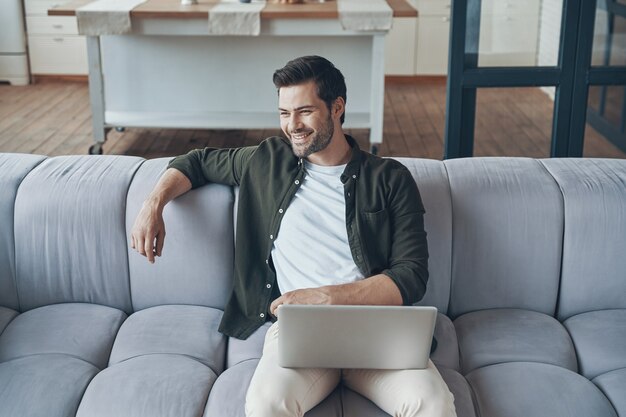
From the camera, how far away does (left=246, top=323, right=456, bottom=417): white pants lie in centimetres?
189

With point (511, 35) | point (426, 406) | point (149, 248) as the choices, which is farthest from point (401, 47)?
point (426, 406)

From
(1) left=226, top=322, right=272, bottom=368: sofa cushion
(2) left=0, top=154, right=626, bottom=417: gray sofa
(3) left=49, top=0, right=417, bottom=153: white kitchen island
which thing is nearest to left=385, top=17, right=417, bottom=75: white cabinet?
(3) left=49, top=0, right=417, bottom=153: white kitchen island

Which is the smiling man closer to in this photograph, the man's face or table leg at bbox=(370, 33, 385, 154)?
the man's face

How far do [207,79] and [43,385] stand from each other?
351cm

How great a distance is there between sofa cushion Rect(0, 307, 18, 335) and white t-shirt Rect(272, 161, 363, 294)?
2.59 ft

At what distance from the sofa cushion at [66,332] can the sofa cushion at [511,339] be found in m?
0.97

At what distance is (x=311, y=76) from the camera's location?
2.25 meters

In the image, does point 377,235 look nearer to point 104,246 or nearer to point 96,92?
point 104,246

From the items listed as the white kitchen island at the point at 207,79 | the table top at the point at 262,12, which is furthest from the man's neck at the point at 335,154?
the white kitchen island at the point at 207,79

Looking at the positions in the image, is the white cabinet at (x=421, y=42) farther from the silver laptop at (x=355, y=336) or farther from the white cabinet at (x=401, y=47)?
the silver laptop at (x=355, y=336)

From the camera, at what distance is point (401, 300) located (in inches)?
83.9

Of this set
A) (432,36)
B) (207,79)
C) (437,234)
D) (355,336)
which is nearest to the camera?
(355,336)

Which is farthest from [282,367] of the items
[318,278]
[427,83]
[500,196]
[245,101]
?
[427,83]

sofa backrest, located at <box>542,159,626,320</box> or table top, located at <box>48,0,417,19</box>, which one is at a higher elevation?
table top, located at <box>48,0,417,19</box>
